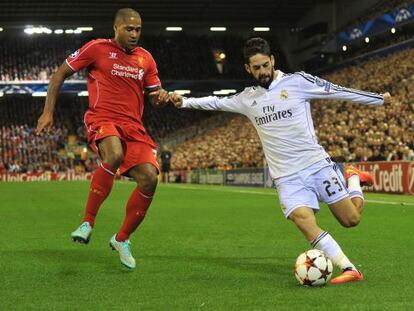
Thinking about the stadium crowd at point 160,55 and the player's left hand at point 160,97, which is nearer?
the player's left hand at point 160,97

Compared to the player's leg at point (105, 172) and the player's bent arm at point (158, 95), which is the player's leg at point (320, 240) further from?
the player's bent arm at point (158, 95)

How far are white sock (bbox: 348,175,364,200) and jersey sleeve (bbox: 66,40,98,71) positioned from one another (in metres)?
2.81

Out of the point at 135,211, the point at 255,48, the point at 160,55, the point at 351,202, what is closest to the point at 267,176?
the point at 135,211

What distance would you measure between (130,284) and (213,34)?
58.1m

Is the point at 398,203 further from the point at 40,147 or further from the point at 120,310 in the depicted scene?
the point at 40,147

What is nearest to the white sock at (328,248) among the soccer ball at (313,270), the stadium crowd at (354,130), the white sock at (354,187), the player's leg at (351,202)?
the soccer ball at (313,270)

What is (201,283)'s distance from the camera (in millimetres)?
5801

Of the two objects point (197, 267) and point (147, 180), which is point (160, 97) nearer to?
point (147, 180)

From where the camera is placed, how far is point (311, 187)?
6305mm

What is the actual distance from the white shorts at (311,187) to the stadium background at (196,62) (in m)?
26.2

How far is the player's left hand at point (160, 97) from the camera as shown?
23.7 feet

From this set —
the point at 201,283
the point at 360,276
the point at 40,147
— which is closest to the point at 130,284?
the point at 201,283

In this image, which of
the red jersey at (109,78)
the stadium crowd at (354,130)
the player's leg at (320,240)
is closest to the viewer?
the player's leg at (320,240)

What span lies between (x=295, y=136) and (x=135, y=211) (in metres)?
1.73
